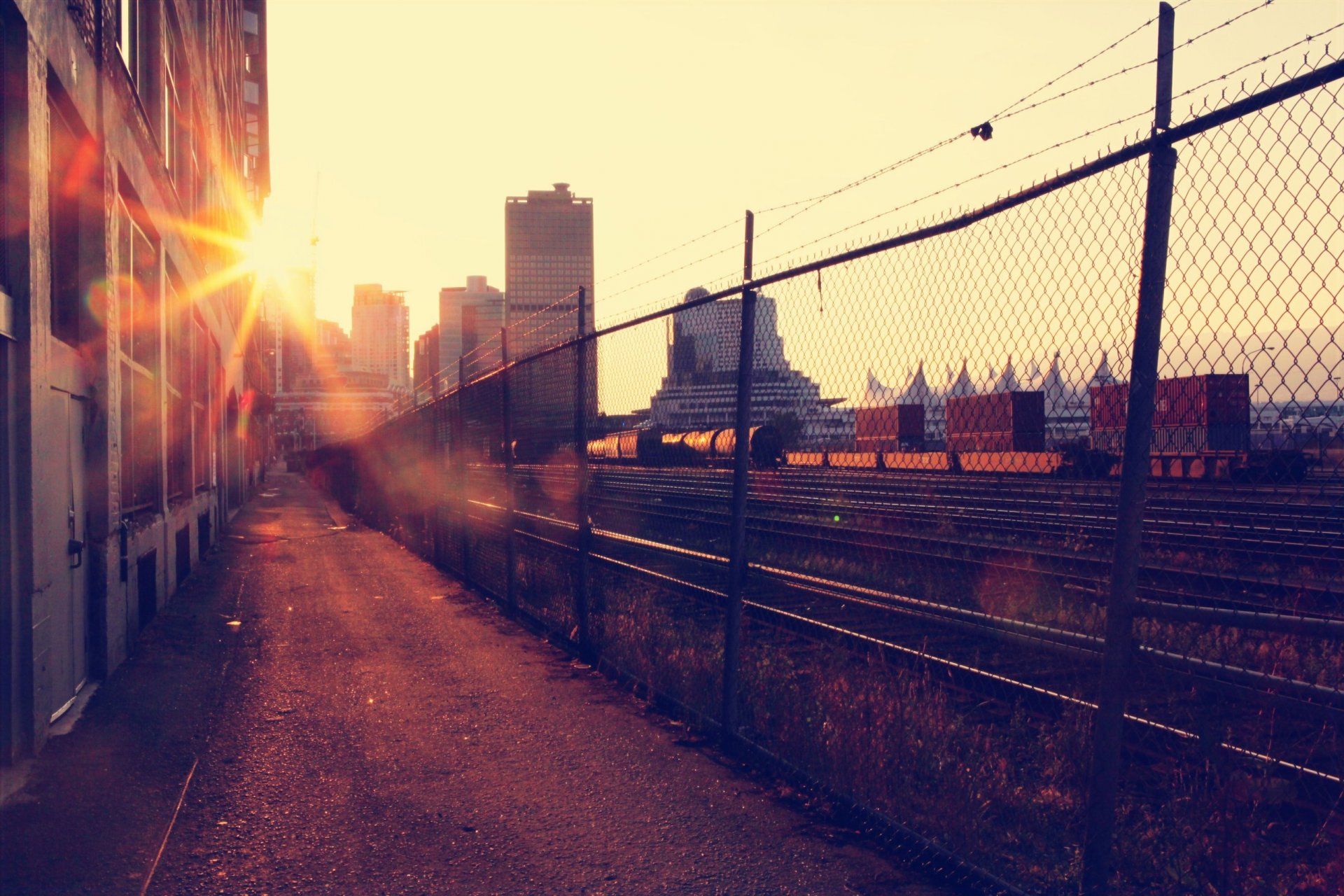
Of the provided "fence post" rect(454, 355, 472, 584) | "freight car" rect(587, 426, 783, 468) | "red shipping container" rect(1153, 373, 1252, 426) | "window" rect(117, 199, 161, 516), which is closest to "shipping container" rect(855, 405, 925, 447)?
"red shipping container" rect(1153, 373, 1252, 426)

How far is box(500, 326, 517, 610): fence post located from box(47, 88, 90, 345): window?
12.0 ft

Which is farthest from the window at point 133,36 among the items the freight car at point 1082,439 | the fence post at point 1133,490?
the fence post at point 1133,490

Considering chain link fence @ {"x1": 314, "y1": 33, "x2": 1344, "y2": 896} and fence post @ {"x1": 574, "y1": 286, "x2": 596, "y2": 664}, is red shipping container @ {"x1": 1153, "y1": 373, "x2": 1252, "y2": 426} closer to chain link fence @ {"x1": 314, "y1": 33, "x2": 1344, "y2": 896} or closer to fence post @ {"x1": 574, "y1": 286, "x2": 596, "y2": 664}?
chain link fence @ {"x1": 314, "y1": 33, "x2": 1344, "y2": 896}

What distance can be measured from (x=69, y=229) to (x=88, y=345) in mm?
890

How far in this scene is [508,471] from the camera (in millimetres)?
9961

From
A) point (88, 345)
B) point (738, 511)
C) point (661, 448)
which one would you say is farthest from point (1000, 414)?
point (88, 345)

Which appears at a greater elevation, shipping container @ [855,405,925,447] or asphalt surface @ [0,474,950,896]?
shipping container @ [855,405,925,447]

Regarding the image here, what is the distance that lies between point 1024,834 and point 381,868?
8.84 ft

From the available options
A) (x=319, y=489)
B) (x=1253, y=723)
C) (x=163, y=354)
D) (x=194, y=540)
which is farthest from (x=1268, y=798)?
(x=319, y=489)

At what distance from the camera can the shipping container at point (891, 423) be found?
4.61 metres

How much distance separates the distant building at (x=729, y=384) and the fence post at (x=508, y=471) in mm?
3127

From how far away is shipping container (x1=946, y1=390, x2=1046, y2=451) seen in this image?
13.1 ft

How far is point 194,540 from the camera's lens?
638 inches

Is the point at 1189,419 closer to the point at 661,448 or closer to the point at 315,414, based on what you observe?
the point at 661,448
